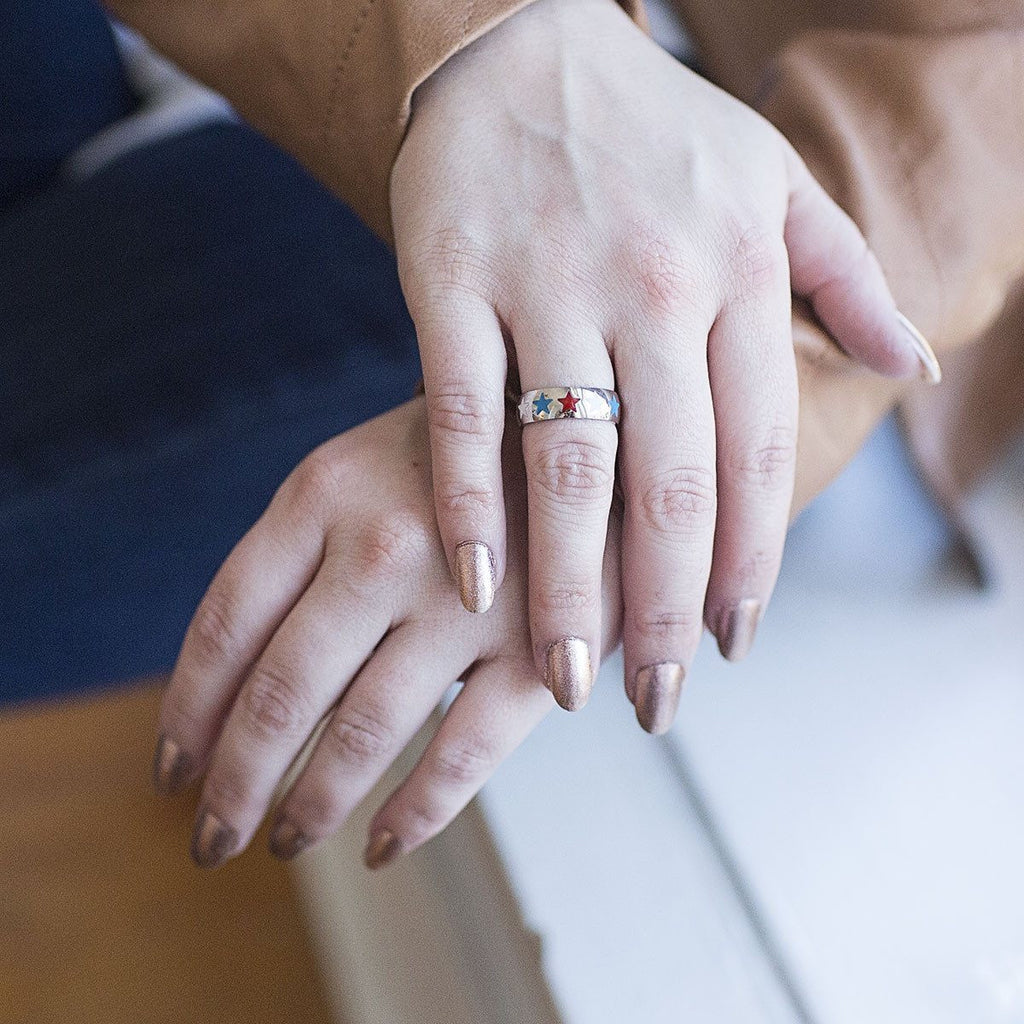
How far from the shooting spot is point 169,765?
574 millimetres

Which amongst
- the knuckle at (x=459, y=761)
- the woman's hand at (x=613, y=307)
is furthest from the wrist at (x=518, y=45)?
the knuckle at (x=459, y=761)

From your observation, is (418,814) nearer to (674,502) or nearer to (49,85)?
(674,502)

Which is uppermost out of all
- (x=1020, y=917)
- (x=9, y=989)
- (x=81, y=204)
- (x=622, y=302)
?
(x=622, y=302)

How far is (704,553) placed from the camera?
0.51 meters

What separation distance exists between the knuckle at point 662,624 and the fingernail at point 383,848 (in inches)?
6.9

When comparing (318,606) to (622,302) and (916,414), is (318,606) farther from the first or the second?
(916,414)

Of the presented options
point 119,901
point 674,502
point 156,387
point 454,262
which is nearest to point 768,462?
point 674,502

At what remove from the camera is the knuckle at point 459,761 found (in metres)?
0.53

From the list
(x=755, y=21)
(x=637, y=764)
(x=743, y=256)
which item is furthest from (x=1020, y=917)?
(x=755, y=21)

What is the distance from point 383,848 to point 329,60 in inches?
17.9

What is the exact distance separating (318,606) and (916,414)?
461mm

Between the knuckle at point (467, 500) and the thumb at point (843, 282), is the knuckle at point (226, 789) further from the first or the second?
the thumb at point (843, 282)

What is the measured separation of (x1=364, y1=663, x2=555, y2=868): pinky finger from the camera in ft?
1.74

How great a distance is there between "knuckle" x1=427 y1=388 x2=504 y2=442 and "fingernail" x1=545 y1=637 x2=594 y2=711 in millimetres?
105
